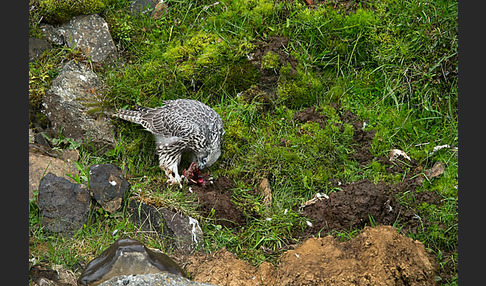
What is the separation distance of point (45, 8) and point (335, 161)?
4269mm

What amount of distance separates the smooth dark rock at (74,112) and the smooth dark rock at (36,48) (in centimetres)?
44

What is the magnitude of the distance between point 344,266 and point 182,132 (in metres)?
2.66

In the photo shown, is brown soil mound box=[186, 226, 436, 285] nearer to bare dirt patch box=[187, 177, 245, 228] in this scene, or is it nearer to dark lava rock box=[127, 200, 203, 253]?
dark lava rock box=[127, 200, 203, 253]

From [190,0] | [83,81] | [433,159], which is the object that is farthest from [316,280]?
[190,0]

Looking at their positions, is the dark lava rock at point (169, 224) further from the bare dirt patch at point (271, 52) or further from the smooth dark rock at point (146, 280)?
the bare dirt patch at point (271, 52)

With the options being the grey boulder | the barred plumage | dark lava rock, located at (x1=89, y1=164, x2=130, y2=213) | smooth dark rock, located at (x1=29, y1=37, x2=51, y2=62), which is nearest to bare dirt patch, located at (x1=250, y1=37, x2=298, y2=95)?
the barred plumage

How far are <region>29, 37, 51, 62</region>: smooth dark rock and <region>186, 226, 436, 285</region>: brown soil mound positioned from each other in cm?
373

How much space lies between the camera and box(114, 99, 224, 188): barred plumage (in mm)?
6910

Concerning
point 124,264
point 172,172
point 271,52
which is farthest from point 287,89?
point 124,264

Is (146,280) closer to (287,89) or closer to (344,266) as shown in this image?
(344,266)

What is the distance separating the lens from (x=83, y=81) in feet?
24.3

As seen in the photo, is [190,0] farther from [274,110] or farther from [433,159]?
[433,159]

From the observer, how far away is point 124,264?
17.0ft

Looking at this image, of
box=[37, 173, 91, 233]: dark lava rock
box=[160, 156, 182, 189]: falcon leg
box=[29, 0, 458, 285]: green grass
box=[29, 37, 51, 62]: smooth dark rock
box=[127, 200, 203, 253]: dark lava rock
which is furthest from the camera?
box=[29, 37, 51, 62]: smooth dark rock
